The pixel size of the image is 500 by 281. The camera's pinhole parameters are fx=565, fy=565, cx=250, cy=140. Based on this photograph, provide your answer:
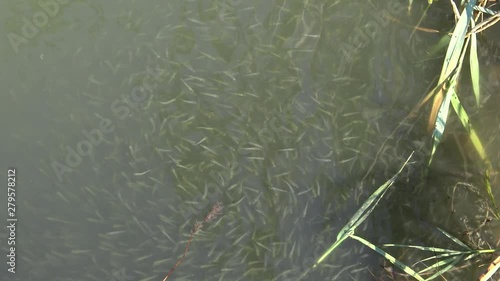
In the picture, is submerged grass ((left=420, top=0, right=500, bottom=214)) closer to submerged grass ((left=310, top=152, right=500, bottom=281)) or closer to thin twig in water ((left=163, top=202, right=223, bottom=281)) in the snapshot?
submerged grass ((left=310, top=152, right=500, bottom=281))

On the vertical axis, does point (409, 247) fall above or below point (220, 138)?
below

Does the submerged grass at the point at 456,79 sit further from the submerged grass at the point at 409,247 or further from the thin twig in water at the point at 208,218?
the thin twig in water at the point at 208,218

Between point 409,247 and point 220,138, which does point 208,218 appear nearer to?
point 220,138

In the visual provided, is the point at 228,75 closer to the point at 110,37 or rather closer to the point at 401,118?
the point at 110,37

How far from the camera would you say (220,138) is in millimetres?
1512

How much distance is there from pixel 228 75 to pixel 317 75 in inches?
9.4

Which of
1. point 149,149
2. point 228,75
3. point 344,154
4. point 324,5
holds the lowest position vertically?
point 344,154

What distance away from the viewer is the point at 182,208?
4.98ft

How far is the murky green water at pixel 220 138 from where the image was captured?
58.0 inches

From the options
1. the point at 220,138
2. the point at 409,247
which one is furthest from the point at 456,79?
the point at 220,138

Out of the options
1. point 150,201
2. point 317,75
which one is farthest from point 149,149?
point 317,75

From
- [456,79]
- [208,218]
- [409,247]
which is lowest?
[409,247]

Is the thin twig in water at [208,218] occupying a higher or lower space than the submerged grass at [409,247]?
higher

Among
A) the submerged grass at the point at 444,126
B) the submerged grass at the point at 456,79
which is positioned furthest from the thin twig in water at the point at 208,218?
the submerged grass at the point at 456,79
